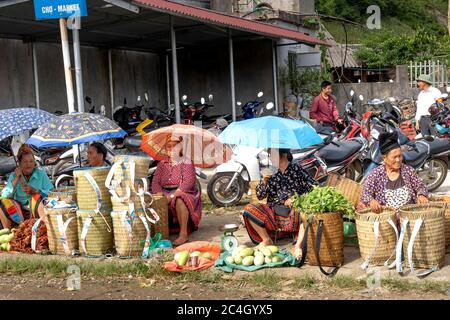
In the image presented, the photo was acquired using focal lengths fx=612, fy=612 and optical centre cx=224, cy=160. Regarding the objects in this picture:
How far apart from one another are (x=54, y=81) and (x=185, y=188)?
9.23 metres

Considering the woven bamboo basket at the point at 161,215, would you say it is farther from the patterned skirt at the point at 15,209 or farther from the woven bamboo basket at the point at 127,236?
the patterned skirt at the point at 15,209

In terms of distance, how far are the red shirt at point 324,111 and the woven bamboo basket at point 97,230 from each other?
6663 mm

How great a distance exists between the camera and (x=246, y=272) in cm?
547

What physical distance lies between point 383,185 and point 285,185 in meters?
0.99

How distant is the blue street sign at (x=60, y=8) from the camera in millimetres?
7406

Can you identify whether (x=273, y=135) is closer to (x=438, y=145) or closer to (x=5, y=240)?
(x=5, y=240)

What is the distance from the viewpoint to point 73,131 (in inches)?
250

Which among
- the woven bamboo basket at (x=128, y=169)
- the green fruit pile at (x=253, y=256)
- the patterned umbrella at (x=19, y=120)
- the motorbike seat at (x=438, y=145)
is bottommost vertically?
the green fruit pile at (x=253, y=256)

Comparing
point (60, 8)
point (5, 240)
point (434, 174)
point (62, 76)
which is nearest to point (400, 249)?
point (5, 240)

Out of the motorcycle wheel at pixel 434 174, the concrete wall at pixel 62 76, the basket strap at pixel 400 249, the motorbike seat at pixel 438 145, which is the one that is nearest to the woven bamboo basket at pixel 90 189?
the basket strap at pixel 400 249

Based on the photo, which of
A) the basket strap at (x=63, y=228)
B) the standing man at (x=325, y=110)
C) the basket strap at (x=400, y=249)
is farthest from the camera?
the standing man at (x=325, y=110)

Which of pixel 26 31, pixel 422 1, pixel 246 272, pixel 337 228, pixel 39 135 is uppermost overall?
pixel 422 1

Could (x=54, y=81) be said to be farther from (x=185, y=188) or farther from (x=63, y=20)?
(x=185, y=188)

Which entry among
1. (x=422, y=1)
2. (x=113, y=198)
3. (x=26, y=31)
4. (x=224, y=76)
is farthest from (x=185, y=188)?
(x=422, y=1)
